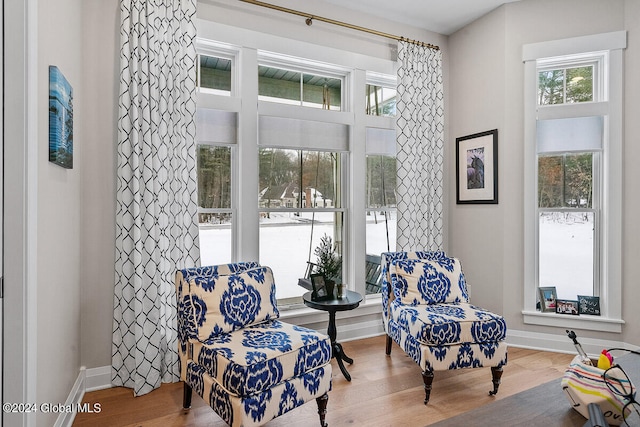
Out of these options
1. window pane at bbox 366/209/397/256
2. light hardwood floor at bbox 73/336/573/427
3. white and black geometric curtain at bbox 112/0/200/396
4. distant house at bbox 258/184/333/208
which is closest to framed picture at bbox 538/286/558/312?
light hardwood floor at bbox 73/336/573/427

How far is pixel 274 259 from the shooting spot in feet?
10.8

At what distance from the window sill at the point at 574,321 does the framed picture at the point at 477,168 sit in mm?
1046

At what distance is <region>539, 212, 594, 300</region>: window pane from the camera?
324cm

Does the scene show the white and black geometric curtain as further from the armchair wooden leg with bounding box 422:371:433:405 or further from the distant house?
the armchair wooden leg with bounding box 422:371:433:405

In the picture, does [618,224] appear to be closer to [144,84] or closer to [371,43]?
[371,43]

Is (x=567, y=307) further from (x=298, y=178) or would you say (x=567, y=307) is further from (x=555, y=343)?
(x=298, y=178)

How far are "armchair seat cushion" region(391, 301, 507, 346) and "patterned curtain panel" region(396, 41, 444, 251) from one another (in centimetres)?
112

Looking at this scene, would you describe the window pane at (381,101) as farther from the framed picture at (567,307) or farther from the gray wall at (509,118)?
the framed picture at (567,307)

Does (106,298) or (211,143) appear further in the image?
(211,143)

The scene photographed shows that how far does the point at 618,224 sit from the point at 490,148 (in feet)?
3.82

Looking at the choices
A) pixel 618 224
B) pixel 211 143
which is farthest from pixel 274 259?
pixel 618 224

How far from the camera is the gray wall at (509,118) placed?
2999 millimetres

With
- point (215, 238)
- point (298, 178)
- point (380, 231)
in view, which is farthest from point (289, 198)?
point (380, 231)

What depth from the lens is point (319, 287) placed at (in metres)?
2.74
